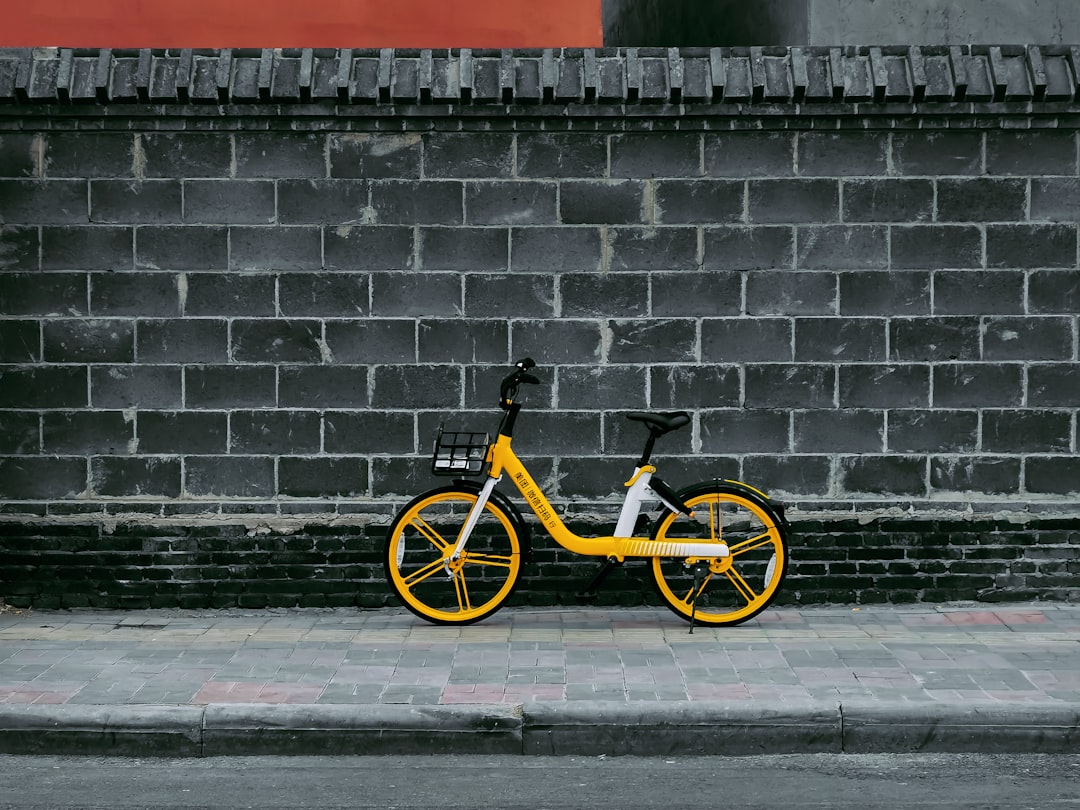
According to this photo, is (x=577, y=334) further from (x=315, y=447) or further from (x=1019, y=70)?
(x=1019, y=70)

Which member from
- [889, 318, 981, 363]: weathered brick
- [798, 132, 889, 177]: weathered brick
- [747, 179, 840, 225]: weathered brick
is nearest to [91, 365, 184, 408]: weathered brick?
[747, 179, 840, 225]: weathered brick

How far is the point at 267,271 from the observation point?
26.2 feet

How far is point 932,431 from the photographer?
8.04 meters

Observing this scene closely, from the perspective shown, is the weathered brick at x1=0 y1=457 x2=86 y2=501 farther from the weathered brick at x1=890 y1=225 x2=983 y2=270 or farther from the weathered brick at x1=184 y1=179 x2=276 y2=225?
the weathered brick at x1=890 y1=225 x2=983 y2=270

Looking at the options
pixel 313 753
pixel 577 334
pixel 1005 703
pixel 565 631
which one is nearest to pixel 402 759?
pixel 313 753

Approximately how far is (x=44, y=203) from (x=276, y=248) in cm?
135

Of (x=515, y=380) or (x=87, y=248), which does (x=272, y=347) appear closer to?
(x=87, y=248)

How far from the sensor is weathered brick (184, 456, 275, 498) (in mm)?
8047

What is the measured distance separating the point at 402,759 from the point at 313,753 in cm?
37

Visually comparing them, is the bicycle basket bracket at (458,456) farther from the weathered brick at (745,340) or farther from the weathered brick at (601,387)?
the weathered brick at (745,340)

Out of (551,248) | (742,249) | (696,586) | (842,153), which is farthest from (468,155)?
(696,586)

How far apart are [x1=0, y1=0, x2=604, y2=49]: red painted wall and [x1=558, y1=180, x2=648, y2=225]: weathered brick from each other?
230 cm

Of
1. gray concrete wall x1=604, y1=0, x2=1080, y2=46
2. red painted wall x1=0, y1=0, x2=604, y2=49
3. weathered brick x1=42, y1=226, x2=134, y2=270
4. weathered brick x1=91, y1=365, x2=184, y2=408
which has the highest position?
red painted wall x1=0, y1=0, x2=604, y2=49

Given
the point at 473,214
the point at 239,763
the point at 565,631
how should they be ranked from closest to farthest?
the point at 239,763, the point at 565,631, the point at 473,214
